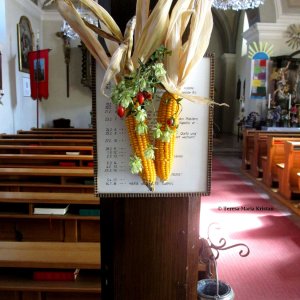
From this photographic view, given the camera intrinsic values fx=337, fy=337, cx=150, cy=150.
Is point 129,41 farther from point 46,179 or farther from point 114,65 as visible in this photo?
point 46,179

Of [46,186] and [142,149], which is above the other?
[142,149]

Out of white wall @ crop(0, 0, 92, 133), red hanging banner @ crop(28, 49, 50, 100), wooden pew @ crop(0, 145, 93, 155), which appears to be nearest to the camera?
wooden pew @ crop(0, 145, 93, 155)

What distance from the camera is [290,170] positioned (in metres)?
5.47

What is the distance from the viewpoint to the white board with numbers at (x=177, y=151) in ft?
3.43

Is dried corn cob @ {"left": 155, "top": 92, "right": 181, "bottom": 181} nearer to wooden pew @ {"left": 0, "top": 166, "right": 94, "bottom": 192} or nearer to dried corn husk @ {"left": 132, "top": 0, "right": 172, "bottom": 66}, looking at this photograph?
dried corn husk @ {"left": 132, "top": 0, "right": 172, "bottom": 66}

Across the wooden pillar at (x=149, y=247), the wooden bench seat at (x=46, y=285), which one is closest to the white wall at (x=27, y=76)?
the wooden bench seat at (x=46, y=285)

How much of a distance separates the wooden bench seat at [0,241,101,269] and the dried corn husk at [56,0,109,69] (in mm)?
1336

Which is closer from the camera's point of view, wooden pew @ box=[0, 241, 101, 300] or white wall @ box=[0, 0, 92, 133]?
wooden pew @ box=[0, 241, 101, 300]

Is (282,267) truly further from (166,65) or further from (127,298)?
(166,65)

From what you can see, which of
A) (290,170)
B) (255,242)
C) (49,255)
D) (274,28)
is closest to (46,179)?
(49,255)

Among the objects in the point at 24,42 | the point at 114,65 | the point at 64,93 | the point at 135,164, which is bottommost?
the point at 135,164

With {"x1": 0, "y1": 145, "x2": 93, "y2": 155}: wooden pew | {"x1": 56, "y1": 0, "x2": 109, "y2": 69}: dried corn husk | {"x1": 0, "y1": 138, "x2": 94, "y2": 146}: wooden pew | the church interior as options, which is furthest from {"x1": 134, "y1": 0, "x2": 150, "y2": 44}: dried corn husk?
{"x1": 0, "y1": 138, "x2": 94, "y2": 146}: wooden pew

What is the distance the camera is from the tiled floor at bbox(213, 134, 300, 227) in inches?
200

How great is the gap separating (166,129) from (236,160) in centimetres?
895
